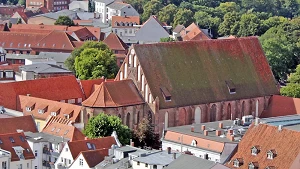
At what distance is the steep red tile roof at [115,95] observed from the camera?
104m

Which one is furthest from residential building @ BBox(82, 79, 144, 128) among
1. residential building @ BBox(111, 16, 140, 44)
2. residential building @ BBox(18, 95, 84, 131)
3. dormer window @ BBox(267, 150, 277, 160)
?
residential building @ BBox(111, 16, 140, 44)

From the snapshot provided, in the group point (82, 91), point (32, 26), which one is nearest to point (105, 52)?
point (82, 91)

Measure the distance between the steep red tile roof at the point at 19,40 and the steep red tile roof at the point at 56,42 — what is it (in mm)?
1665

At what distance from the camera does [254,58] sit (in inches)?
4537

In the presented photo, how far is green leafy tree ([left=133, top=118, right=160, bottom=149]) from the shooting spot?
100m

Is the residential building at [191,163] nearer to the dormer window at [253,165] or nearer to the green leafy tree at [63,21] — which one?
the dormer window at [253,165]

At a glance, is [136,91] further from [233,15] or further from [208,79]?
[233,15]

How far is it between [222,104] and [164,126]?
775 cm

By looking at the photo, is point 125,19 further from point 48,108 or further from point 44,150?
point 44,150

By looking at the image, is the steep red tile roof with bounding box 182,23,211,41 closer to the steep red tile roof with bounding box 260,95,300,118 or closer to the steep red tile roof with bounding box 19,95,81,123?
the steep red tile roof with bounding box 260,95,300,118

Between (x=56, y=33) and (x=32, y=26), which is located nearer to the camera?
(x=56, y=33)

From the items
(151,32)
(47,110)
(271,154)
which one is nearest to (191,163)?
(271,154)

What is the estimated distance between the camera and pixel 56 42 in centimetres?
16200

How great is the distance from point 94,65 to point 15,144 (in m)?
41.8
